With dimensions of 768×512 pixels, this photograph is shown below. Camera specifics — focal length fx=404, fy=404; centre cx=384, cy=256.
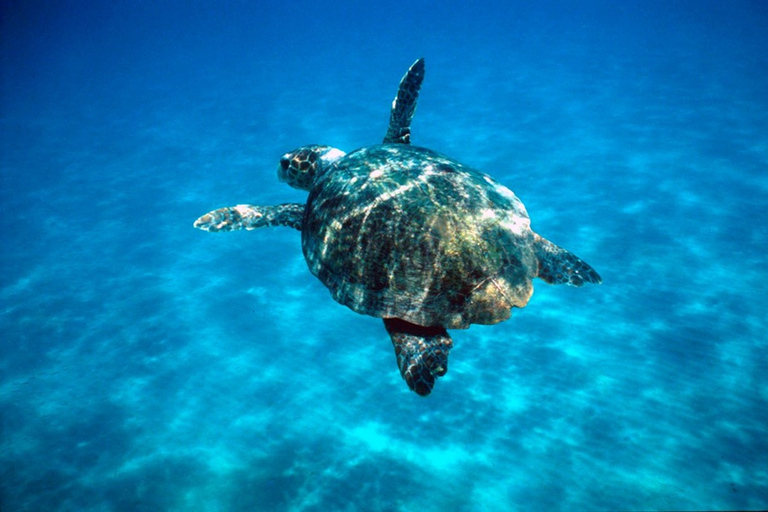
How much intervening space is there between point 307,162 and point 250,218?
5.03 feet

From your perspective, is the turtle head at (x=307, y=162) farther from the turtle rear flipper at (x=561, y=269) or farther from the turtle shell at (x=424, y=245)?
the turtle rear flipper at (x=561, y=269)

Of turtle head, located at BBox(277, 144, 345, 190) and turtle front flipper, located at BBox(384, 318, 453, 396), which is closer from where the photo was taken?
turtle front flipper, located at BBox(384, 318, 453, 396)

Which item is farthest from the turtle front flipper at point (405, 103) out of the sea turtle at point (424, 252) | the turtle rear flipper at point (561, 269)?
the turtle rear flipper at point (561, 269)

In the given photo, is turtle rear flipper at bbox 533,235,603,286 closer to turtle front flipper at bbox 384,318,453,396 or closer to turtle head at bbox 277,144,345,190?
turtle front flipper at bbox 384,318,453,396

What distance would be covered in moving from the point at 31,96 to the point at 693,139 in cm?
4471

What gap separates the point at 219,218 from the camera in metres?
6.70

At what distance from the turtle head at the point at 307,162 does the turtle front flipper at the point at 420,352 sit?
3.56 meters

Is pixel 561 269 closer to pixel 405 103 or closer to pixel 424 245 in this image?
pixel 424 245

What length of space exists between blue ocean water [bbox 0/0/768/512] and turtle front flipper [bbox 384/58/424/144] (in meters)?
4.56

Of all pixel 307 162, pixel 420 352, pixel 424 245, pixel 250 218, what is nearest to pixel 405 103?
pixel 307 162

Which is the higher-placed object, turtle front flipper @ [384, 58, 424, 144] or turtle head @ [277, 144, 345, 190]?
turtle front flipper @ [384, 58, 424, 144]

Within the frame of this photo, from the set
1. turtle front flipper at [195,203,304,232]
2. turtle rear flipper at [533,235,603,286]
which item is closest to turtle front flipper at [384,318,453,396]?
turtle rear flipper at [533,235,603,286]

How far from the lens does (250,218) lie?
6.70m

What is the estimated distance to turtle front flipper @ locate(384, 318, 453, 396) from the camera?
14.1 feet
